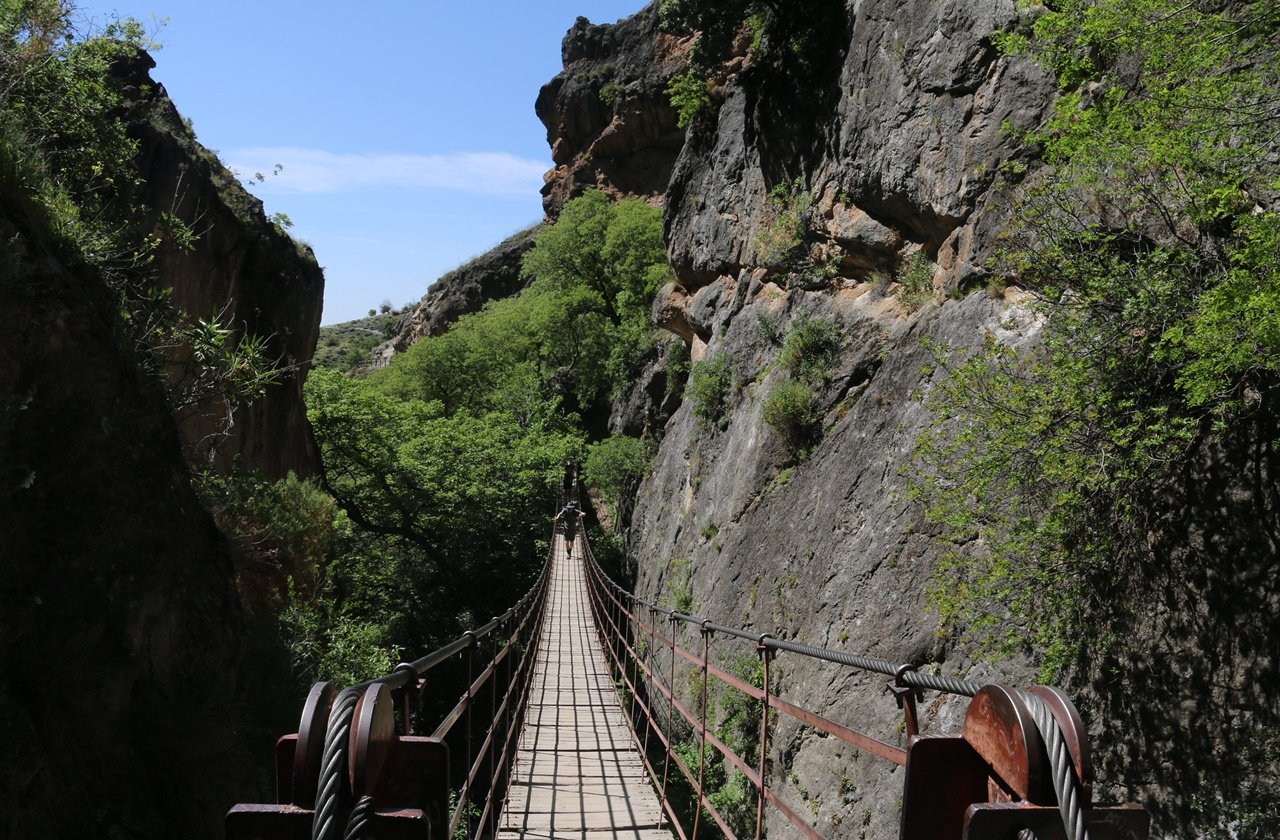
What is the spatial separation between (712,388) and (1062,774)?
10715 mm

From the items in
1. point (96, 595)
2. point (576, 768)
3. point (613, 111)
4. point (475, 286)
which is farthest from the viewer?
point (475, 286)

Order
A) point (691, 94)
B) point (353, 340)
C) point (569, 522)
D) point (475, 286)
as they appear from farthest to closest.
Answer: point (353, 340), point (475, 286), point (569, 522), point (691, 94)

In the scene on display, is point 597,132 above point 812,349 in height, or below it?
above

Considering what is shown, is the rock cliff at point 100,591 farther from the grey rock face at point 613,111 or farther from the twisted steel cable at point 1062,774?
the grey rock face at point 613,111

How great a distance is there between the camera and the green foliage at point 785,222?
10.4 meters

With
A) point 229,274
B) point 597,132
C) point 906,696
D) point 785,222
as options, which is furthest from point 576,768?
point 597,132

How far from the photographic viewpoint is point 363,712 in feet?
4.01

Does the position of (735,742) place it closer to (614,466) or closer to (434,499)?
(434,499)

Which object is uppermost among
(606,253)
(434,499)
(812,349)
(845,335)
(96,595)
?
(606,253)

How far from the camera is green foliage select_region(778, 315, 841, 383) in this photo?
880cm

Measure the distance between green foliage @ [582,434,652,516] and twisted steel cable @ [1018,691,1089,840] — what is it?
59.3 feet

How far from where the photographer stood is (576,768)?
598 centimetres

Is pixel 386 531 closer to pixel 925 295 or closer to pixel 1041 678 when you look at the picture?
pixel 925 295

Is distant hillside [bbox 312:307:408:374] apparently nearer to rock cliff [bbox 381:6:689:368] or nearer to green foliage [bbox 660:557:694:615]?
rock cliff [bbox 381:6:689:368]
